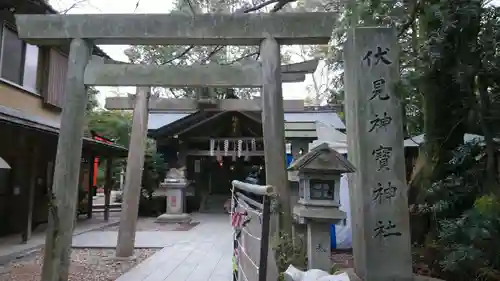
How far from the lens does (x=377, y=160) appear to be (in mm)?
4402

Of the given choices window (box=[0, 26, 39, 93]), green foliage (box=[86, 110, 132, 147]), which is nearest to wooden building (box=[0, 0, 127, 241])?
window (box=[0, 26, 39, 93])

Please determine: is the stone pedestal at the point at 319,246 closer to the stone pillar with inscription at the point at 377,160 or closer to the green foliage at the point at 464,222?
the stone pillar with inscription at the point at 377,160

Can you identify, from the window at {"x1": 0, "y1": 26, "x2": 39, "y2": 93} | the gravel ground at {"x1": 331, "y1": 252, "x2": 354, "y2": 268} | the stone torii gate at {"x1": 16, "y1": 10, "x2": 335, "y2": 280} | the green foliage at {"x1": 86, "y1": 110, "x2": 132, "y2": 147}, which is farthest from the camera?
the green foliage at {"x1": 86, "y1": 110, "x2": 132, "y2": 147}

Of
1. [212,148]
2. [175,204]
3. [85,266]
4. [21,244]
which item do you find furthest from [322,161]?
[212,148]

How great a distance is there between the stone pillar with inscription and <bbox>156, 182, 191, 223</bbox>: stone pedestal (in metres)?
10.0

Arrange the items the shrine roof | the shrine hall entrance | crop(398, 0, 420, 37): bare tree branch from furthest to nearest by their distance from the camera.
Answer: the shrine hall entrance, the shrine roof, crop(398, 0, 420, 37): bare tree branch

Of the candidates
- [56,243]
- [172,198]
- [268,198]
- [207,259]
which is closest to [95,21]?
[56,243]

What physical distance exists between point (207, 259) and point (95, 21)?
14.8ft

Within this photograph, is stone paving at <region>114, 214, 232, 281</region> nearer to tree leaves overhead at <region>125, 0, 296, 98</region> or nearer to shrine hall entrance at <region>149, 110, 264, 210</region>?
tree leaves overhead at <region>125, 0, 296, 98</region>

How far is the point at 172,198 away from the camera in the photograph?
14.4 m

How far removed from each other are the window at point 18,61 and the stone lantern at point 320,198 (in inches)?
335

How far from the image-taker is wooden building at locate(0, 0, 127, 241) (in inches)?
356

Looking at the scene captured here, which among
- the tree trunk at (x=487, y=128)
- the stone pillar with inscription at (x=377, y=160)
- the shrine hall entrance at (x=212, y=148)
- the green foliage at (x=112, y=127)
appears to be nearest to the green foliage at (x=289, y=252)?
the stone pillar with inscription at (x=377, y=160)

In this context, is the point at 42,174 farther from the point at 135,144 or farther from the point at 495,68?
the point at 495,68
